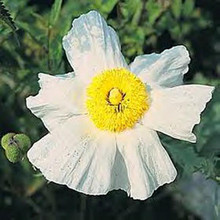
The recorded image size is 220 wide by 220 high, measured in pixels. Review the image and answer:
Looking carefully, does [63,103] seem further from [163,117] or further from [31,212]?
[31,212]

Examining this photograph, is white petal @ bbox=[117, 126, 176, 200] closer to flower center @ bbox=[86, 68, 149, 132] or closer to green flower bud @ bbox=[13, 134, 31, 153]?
flower center @ bbox=[86, 68, 149, 132]

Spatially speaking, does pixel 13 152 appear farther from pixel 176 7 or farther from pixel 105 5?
pixel 176 7

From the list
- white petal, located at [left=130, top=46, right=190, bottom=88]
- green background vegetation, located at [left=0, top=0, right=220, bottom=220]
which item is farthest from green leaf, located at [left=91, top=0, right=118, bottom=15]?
white petal, located at [left=130, top=46, right=190, bottom=88]

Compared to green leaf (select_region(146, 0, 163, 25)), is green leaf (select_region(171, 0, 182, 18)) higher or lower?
lower

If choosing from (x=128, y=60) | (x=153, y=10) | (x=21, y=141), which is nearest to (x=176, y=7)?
(x=153, y=10)

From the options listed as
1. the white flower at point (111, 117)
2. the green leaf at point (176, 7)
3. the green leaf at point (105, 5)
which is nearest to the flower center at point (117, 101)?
the white flower at point (111, 117)

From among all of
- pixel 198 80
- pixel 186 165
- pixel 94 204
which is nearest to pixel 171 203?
pixel 94 204

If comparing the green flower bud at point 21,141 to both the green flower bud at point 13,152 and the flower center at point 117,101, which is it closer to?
Answer: the green flower bud at point 13,152
